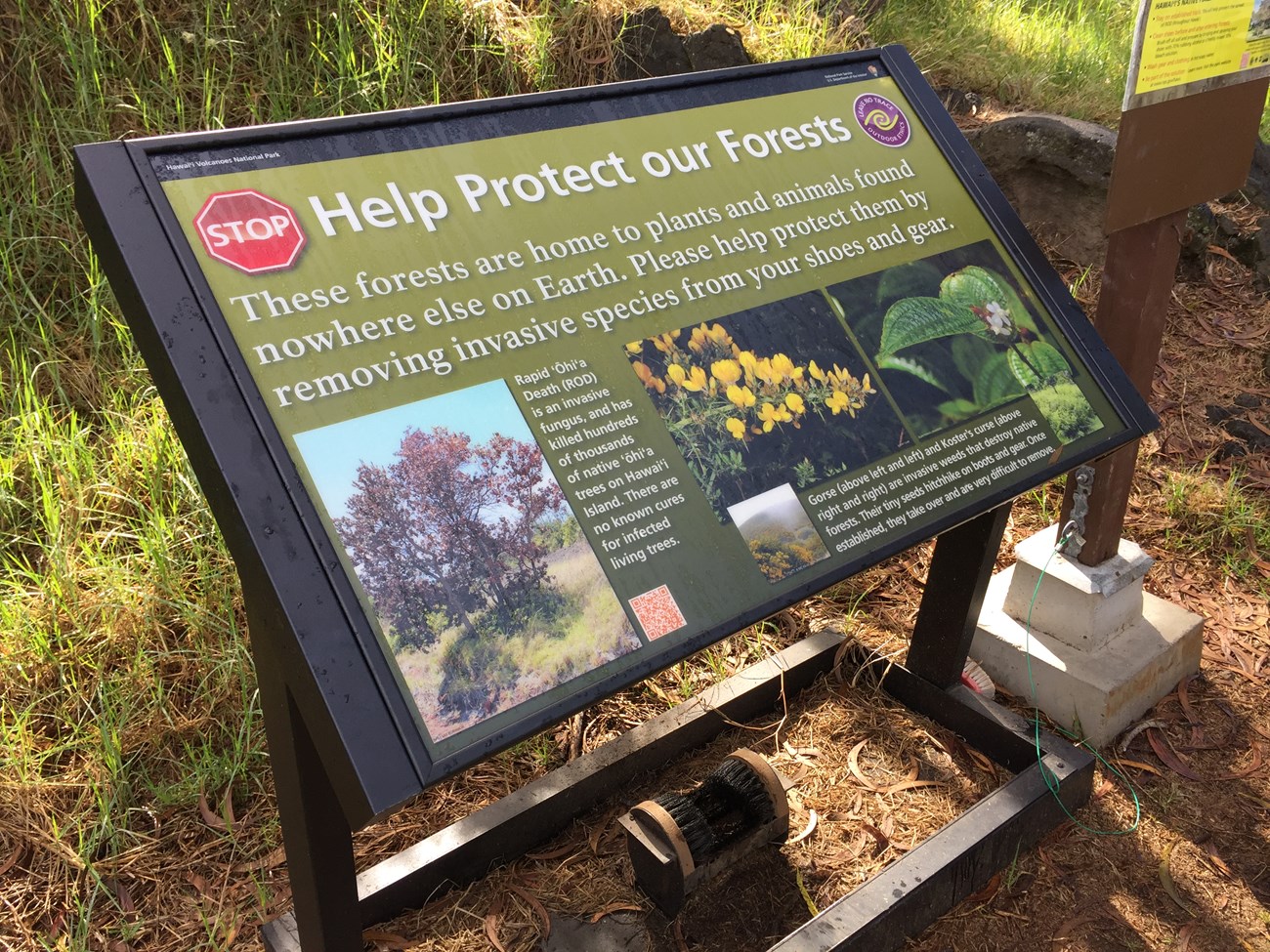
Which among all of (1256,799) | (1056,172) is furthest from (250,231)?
(1056,172)

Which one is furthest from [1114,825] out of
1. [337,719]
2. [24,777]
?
[24,777]

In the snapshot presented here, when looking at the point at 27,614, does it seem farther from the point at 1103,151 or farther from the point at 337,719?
the point at 1103,151

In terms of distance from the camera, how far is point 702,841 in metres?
2.06

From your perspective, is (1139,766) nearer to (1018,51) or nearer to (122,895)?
(122,895)

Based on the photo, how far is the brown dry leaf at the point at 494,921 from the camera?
2094 mm

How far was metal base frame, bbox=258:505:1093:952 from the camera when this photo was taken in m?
1.57

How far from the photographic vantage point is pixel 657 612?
1.39m

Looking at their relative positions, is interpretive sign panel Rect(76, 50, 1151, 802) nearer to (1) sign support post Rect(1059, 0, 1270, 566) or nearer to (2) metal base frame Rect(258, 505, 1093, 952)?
(2) metal base frame Rect(258, 505, 1093, 952)

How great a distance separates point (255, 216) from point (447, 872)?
4.67 ft

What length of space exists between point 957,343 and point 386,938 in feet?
5.16

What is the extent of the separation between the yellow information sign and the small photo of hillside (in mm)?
1272

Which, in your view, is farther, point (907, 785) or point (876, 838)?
point (907, 785)

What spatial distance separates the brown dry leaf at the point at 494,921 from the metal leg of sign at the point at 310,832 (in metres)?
0.46

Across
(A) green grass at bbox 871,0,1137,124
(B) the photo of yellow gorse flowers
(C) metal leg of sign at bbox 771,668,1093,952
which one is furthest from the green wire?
(A) green grass at bbox 871,0,1137,124
